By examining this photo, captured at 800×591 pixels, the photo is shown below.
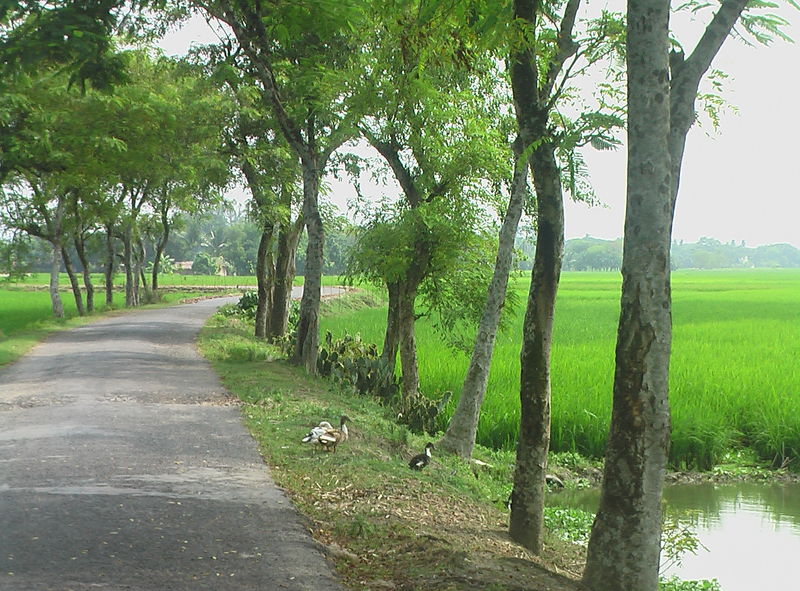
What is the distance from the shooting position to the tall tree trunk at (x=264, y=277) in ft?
84.1

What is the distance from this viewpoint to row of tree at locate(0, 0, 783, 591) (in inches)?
237

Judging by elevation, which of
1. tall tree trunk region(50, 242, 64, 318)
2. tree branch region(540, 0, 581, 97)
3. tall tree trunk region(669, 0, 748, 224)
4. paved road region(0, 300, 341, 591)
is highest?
tree branch region(540, 0, 581, 97)

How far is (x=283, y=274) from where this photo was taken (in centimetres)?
2505

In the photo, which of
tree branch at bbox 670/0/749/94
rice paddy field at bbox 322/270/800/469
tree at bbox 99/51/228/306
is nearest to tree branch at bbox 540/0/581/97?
tree branch at bbox 670/0/749/94

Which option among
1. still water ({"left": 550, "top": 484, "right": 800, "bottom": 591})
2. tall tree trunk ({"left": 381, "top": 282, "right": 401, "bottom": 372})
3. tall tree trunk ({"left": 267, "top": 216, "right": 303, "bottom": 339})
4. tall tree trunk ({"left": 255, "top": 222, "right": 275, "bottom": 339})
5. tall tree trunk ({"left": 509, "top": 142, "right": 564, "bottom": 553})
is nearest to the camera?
tall tree trunk ({"left": 509, "top": 142, "right": 564, "bottom": 553})

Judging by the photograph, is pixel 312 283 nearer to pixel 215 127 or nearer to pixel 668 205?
pixel 215 127

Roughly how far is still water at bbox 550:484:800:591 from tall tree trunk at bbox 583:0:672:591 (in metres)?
4.58

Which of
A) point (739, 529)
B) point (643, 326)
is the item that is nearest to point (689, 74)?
point (643, 326)

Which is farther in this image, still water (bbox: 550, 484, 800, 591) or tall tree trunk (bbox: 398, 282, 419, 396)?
tall tree trunk (bbox: 398, 282, 419, 396)

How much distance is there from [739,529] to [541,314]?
245 inches

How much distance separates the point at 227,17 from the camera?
646 inches

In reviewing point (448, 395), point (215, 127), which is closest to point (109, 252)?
point (215, 127)

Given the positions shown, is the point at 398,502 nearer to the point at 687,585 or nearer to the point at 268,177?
the point at 687,585

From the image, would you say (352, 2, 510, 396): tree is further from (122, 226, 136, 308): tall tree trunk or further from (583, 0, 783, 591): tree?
(122, 226, 136, 308): tall tree trunk
